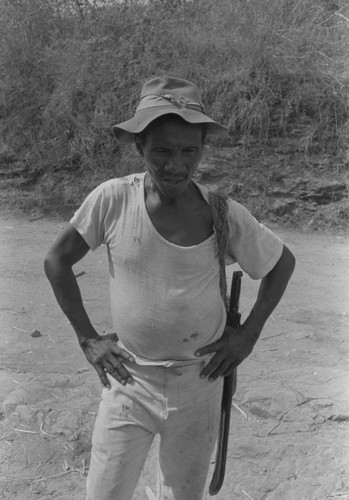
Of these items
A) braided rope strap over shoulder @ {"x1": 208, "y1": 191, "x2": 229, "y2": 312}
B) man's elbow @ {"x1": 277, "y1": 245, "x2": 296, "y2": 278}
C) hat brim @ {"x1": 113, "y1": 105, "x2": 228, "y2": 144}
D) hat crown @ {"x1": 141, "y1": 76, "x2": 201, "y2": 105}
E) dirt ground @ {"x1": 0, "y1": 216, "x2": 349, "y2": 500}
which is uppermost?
hat crown @ {"x1": 141, "y1": 76, "x2": 201, "y2": 105}

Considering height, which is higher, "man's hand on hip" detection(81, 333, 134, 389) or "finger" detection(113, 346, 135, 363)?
"finger" detection(113, 346, 135, 363)

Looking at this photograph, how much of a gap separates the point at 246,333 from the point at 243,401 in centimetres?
150

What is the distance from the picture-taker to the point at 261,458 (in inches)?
113

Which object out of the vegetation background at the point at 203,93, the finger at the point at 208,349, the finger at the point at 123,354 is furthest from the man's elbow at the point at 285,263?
the vegetation background at the point at 203,93

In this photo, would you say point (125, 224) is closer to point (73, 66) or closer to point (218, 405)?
point (218, 405)

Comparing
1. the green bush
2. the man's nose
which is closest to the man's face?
A: the man's nose

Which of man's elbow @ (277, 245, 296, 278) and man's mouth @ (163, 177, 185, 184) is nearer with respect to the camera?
man's mouth @ (163, 177, 185, 184)

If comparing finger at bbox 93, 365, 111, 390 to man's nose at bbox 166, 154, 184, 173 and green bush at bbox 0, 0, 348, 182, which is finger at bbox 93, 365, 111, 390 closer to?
man's nose at bbox 166, 154, 184, 173

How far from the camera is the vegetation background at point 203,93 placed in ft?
24.6

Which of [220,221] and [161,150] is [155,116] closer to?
[161,150]

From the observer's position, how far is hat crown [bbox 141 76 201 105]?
1773mm

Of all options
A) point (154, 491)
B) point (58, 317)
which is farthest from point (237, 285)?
point (58, 317)

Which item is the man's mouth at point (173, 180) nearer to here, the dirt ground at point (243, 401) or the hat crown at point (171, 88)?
the hat crown at point (171, 88)

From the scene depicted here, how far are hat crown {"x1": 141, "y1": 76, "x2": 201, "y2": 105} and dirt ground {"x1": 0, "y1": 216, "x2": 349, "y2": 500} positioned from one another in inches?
67.8
